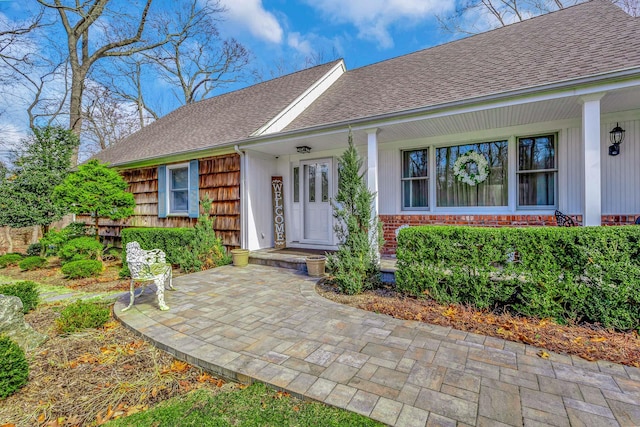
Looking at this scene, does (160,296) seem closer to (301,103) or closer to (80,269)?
(80,269)

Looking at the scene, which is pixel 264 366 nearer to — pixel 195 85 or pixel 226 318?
pixel 226 318

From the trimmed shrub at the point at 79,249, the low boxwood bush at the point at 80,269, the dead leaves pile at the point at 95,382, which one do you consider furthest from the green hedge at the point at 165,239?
the dead leaves pile at the point at 95,382

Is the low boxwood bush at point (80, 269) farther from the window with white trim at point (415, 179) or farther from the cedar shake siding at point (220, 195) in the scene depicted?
the window with white trim at point (415, 179)

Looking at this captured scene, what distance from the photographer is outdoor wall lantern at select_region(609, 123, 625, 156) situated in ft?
15.4

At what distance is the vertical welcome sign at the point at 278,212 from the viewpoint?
7.75 meters

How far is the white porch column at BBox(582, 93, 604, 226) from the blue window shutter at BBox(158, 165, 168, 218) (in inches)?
365

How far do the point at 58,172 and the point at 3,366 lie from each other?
8567 mm

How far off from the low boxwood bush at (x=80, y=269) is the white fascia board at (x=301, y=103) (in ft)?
15.6

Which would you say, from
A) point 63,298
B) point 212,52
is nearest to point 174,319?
point 63,298

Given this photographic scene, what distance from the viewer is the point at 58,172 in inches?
342

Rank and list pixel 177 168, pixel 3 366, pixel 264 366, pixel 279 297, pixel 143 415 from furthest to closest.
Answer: pixel 177 168
pixel 279 297
pixel 264 366
pixel 3 366
pixel 143 415

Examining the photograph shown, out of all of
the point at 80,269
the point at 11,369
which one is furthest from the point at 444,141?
the point at 80,269

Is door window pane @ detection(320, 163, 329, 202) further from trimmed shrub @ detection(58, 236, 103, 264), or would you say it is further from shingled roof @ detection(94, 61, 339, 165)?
trimmed shrub @ detection(58, 236, 103, 264)

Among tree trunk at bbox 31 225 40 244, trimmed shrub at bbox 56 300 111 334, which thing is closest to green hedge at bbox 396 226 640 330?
trimmed shrub at bbox 56 300 111 334
